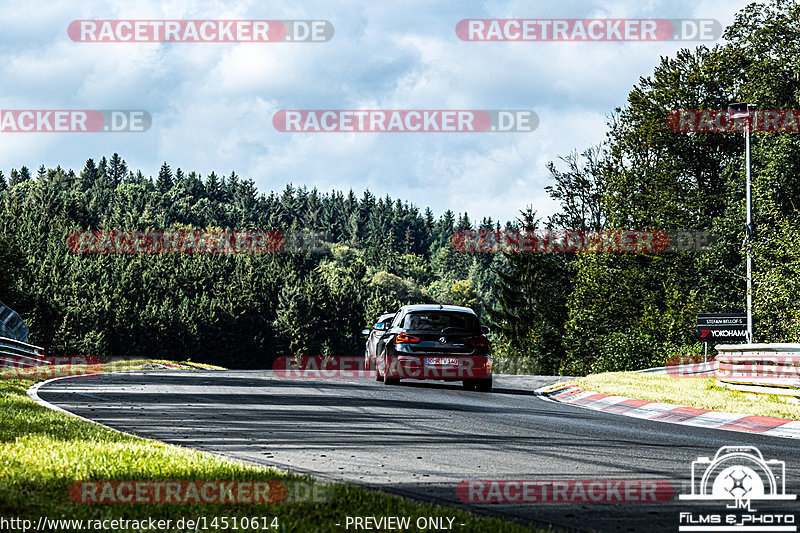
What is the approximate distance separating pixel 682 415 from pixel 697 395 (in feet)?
10.9

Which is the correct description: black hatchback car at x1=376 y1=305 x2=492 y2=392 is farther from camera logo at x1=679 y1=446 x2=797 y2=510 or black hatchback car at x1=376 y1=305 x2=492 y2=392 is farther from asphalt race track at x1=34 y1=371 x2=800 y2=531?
camera logo at x1=679 y1=446 x2=797 y2=510

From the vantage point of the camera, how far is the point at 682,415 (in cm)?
1530

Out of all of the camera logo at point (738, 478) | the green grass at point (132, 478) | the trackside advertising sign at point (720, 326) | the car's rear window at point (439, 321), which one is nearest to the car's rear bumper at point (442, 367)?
the car's rear window at point (439, 321)

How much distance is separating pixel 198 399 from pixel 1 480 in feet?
29.1

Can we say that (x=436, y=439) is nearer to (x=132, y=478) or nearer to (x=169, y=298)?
(x=132, y=478)

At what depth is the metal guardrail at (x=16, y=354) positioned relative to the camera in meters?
25.5

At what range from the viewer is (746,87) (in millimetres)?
41250

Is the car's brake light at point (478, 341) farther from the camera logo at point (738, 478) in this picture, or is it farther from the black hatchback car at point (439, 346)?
the camera logo at point (738, 478)

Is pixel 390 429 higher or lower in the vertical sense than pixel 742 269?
lower

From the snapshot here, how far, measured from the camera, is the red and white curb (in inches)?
530

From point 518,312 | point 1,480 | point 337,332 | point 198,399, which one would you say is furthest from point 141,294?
point 1,480

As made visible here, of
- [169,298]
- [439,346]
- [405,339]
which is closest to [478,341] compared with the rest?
[439,346]

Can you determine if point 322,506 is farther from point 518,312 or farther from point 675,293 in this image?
point 518,312

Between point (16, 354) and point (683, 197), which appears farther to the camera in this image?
point (683, 197)
